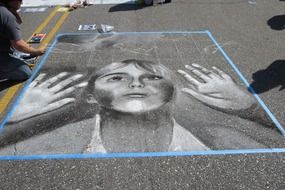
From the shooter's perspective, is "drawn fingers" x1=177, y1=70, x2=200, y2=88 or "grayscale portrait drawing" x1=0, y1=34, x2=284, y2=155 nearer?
"grayscale portrait drawing" x1=0, y1=34, x2=284, y2=155

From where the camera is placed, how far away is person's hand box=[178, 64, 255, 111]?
4195 millimetres

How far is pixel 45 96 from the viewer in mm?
4273

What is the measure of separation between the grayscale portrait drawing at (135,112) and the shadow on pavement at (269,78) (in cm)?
35

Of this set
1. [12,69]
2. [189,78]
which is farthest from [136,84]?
[12,69]

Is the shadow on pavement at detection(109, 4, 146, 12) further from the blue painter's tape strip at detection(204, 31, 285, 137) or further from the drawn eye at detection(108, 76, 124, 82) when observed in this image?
the drawn eye at detection(108, 76, 124, 82)

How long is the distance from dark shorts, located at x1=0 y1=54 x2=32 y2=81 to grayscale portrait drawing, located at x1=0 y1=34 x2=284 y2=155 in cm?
25

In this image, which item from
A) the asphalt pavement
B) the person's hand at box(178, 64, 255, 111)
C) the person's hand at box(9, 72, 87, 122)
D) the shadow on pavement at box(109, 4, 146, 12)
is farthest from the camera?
the shadow on pavement at box(109, 4, 146, 12)

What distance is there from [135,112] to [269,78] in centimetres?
275

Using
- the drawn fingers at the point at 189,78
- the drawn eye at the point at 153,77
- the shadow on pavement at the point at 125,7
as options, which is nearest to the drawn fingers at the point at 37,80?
the drawn eye at the point at 153,77

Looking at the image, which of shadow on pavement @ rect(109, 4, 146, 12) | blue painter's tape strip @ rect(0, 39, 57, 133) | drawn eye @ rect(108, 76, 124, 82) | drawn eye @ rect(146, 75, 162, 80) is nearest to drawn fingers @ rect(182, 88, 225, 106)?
drawn eye @ rect(146, 75, 162, 80)

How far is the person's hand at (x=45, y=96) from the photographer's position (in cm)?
397

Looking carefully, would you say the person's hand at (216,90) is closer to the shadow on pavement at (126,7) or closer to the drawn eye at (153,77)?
the drawn eye at (153,77)

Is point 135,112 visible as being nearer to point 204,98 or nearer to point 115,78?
point 115,78

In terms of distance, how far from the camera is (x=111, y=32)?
6820 mm
